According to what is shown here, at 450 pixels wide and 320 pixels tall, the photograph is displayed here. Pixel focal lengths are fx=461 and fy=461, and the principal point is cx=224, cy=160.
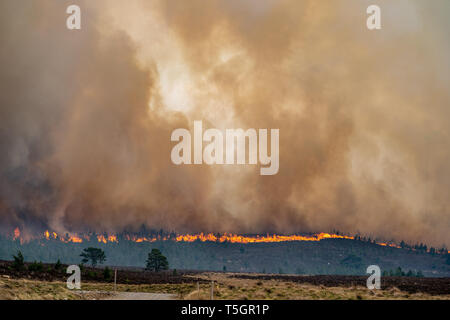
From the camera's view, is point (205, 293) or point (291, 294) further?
point (291, 294)

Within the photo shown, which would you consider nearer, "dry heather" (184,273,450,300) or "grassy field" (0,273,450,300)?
"grassy field" (0,273,450,300)

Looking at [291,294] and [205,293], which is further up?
[205,293]

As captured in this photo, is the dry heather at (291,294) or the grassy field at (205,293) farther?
the dry heather at (291,294)
